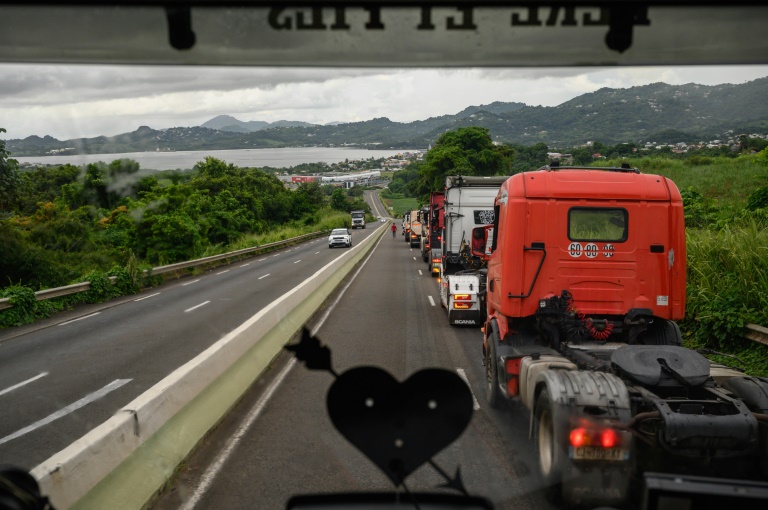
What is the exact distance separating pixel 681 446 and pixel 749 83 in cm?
304

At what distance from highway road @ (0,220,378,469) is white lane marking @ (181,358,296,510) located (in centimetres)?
190

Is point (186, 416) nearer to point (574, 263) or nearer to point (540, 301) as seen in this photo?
point (540, 301)

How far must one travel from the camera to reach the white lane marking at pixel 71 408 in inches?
312

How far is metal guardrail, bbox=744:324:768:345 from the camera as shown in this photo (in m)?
10.0

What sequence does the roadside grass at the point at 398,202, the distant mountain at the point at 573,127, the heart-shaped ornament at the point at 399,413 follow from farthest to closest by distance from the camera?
the roadside grass at the point at 398,202 → the distant mountain at the point at 573,127 → the heart-shaped ornament at the point at 399,413

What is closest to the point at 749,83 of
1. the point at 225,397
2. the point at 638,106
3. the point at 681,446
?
the point at 638,106

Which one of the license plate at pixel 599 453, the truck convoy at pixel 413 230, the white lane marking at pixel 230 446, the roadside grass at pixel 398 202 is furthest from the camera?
the truck convoy at pixel 413 230

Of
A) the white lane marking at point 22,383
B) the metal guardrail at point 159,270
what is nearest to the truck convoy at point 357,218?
the metal guardrail at point 159,270

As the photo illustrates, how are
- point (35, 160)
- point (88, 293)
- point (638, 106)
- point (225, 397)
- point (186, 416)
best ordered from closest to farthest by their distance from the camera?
point (35, 160), point (638, 106), point (186, 416), point (225, 397), point (88, 293)

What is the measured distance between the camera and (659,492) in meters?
2.32

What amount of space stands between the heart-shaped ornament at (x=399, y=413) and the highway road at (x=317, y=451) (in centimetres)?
81

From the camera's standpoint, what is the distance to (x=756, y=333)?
1039 cm

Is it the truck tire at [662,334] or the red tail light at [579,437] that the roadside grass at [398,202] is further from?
the red tail light at [579,437]

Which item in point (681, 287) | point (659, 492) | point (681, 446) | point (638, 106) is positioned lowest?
point (681, 446)
